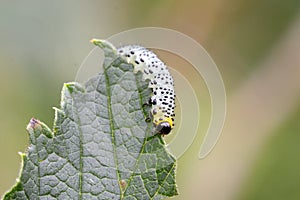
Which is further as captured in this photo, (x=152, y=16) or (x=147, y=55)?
(x=152, y=16)

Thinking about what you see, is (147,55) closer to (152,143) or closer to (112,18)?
(152,143)

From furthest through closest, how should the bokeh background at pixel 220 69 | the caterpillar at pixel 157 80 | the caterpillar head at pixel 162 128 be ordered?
the bokeh background at pixel 220 69
the caterpillar at pixel 157 80
the caterpillar head at pixel 162 128

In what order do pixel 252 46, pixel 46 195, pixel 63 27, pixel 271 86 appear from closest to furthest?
pixel 46 195 < pixel 63 27 < pixel 271 86 < pixel 252 46

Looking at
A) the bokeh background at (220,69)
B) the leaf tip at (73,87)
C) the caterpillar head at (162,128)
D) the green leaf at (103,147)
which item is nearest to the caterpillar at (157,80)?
the caterpillar head at (162,128)

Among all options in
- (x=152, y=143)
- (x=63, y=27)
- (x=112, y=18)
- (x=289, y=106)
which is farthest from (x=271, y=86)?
(x=152, y=143)

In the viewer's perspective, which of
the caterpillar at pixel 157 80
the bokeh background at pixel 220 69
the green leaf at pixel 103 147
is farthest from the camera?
the bokeh background at pixel 220 69

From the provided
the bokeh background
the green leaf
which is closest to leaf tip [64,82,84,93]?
the green leaf

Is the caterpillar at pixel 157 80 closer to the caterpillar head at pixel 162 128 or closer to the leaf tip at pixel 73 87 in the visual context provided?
the caterpillar head at pixel 162 128
